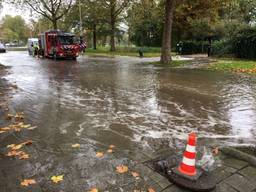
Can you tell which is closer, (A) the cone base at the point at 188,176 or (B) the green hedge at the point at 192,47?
(A) the cone base at the point at 188,176

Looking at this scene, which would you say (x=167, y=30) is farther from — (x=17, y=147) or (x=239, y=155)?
(x=17, y=147)

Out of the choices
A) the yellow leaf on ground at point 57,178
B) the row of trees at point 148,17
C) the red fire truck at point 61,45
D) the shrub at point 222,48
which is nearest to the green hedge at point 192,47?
the row of trees at point 148,17

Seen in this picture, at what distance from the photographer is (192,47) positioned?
1344 inches

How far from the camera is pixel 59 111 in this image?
772 centimetres

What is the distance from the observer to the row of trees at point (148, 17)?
3403 cm

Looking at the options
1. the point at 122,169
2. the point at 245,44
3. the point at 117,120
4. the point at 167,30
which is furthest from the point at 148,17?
the point at 122,169

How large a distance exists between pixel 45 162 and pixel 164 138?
7.49ft

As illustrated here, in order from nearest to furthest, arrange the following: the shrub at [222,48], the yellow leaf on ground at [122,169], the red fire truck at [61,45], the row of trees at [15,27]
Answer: the yellow leaf on ground at [122,169] → the shrub at [222,48] → the red fire truck at [61,45] → the row of trees at [15,27]

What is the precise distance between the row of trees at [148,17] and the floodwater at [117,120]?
2122 centimetres

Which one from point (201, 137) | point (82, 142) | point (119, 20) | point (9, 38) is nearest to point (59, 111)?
point (82, 142)

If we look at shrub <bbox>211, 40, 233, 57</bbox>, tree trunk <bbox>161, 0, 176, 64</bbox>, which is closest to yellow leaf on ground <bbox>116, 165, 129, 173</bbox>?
tree trunk <bbox>161, 0, 176, 64</bbox>

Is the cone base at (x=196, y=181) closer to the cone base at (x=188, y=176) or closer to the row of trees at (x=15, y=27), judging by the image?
the cone base at (x=188, y=176)

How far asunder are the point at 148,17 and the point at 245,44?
21403 millimetres

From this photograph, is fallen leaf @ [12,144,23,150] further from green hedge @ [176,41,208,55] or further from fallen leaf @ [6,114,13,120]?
green hedge @ [176,41,208,55]
